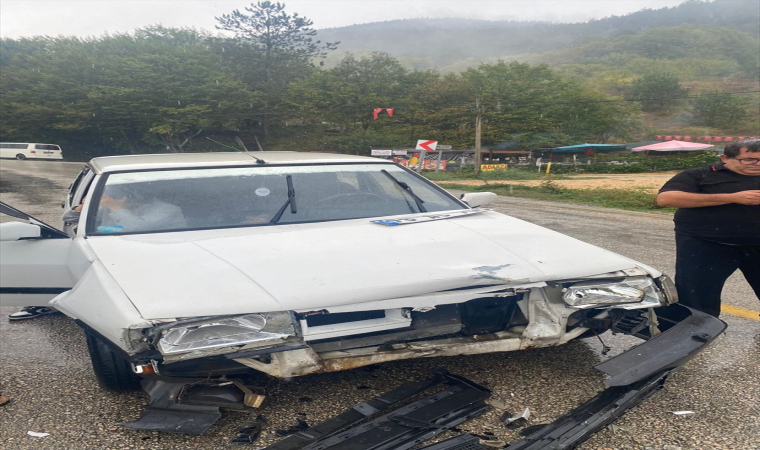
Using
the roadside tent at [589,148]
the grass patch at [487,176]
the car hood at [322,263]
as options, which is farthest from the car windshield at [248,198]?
the roadside tent at [589,148]

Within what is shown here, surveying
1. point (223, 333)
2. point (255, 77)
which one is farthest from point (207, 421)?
point (255, 77)

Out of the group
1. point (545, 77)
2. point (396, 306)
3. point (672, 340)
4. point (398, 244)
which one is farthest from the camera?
point (545, 77)

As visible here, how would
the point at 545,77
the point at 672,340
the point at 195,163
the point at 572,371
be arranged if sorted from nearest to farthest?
the point at 672,340 < the point at 572,371 < the point at 195,163 < the point at 545,77

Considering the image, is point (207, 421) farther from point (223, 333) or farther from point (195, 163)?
point (195, 163)

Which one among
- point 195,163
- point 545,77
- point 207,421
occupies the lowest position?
point 207,421

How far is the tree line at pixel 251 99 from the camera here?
51.8 m

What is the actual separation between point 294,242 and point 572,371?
1.68 metres

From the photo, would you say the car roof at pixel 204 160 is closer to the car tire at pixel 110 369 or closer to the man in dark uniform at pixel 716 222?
the car tire at pixel 110 369

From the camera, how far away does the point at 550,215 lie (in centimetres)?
1255

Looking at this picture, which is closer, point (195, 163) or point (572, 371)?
point (572, 371)

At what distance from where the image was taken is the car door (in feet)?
10.5

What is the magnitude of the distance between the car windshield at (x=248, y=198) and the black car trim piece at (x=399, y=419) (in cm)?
121

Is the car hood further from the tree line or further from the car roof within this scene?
the tree line

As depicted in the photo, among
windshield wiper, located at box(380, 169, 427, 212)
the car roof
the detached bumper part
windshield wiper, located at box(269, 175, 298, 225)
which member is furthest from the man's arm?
the detached bumper part
